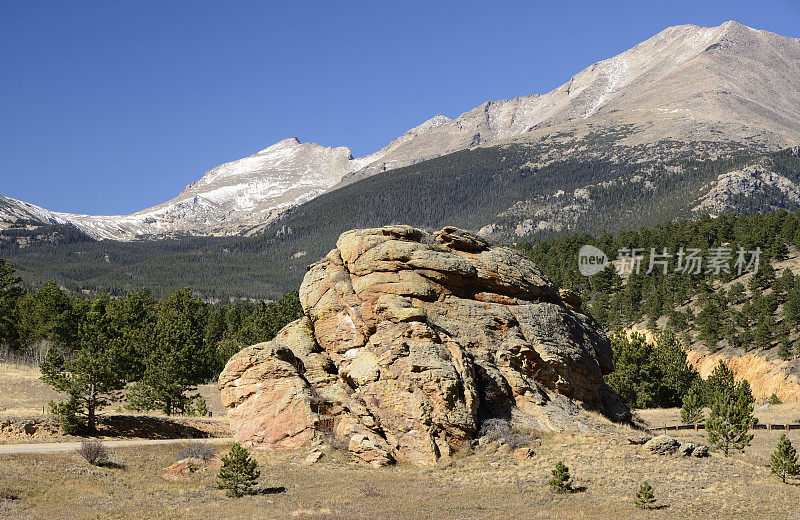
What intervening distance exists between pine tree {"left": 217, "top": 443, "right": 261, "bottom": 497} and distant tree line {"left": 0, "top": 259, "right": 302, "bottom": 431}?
48.9ft

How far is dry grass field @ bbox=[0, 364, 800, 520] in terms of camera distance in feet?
79.8

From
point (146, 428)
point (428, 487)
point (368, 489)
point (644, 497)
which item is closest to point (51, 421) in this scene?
point (146, 428)

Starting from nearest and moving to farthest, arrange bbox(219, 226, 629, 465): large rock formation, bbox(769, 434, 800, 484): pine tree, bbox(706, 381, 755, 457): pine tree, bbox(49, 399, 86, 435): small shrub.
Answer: bbox(769, 434, 800, 484): pine tree < bbox(219, 226, 629, 465): large rock formation < bbox(706, 381, 755, 457): pine tree < bbox(49, 399, 86, 435): small shrub

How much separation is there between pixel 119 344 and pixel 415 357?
25364 mm

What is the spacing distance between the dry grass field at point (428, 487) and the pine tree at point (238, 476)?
589mm

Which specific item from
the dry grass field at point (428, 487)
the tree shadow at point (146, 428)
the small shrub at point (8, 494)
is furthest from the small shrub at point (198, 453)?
the tree shadow at point (146, 428)

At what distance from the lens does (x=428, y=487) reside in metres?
27.6

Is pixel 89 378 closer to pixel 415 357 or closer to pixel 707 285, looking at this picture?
pixel 415 357

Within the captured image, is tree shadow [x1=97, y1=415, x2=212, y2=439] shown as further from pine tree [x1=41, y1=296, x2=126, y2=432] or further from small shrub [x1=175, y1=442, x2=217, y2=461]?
small shrub [x1=175, y1=442, x2=217, y2=461]

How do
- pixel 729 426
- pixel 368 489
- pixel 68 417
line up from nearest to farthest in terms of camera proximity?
pixel 368 489
pixel 729 426
pixel 68 417

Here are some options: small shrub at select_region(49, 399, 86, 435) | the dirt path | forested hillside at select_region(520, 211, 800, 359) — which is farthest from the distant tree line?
forested hillside at select_region(520, 211, 800, 359)

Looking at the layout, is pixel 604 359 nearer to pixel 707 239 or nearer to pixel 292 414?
pixel 292 414

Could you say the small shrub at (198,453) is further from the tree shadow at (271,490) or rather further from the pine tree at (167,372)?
the pine tree at (167,372)

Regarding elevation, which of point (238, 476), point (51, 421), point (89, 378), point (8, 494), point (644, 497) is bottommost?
point (644, 497)
